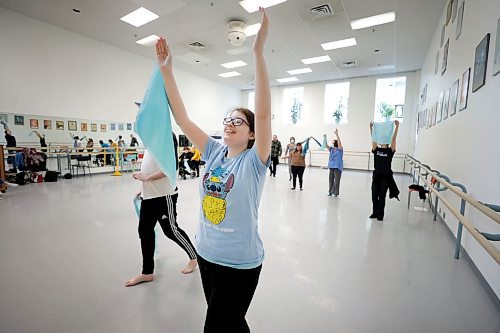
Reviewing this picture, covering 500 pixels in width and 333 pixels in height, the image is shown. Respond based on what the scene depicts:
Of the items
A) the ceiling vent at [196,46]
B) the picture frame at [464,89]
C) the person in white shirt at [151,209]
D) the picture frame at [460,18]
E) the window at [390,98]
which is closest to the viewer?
the person in white shirt at [151,209]

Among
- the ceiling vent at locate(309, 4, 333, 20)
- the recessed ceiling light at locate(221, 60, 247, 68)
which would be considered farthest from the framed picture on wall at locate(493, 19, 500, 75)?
the recessed ceiling light at locate(221, 60, 247, 68)

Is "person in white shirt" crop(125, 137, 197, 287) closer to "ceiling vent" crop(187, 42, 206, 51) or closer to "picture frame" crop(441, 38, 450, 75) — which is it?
"picture frame" crop(441, 38, 450, 75)

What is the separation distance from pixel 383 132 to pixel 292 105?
35.8 ft

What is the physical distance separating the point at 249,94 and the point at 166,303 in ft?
50.8

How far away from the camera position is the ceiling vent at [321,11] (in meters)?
6.16

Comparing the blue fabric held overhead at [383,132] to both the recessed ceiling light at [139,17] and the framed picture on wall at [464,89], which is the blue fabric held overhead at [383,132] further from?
the recessed ceiling light at [139,17]

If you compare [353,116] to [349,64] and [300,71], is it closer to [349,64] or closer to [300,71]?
[349,64]

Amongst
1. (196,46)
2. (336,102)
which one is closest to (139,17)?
(196,46)

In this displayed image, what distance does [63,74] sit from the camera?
808 cm

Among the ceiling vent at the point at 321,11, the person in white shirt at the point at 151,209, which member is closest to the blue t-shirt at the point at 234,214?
the person in white shirt at the point at 151,209

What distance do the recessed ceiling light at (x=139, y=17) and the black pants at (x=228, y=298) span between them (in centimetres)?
752

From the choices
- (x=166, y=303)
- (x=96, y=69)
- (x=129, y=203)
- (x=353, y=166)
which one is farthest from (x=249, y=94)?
(x=166, y=303)

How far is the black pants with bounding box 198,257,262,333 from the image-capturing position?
3.49 feet

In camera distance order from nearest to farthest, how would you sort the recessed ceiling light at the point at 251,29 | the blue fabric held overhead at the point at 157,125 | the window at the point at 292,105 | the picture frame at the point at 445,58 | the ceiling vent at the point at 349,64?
1. the blue fabric held overhead at the point at 157,125
2. the picture frame at the point at 445,58
3. the recessed ceiling light at the point at 251,29
4. the ceiling vent at the point at 349,64
5. the window at the point at 292,105
